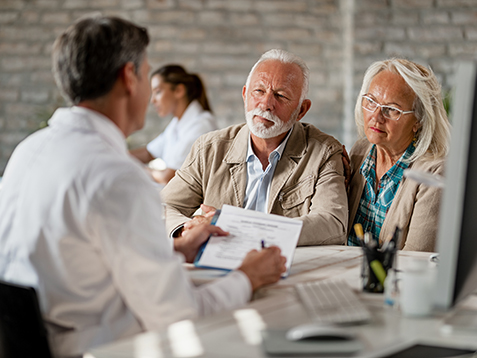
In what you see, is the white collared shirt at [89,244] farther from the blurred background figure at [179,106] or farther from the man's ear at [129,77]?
the blurred background figure at [179,106]

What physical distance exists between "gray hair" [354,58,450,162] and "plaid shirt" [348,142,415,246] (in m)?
0.07

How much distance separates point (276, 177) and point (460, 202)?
130 cm

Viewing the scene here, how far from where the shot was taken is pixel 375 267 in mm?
1342

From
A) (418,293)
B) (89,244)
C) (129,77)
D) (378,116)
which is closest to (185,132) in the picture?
(378,116)

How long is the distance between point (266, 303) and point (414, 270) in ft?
1.09

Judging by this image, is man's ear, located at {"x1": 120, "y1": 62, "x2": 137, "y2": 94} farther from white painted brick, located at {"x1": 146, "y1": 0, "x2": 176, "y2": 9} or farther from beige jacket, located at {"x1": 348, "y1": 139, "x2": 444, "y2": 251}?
white painted brick, located at {"x1": 146, "y1": 0, "x2": 176, "y2": 9}

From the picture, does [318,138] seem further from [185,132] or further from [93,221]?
[185,132]

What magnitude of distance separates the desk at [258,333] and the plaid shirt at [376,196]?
0.93m

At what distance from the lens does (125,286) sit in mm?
1120

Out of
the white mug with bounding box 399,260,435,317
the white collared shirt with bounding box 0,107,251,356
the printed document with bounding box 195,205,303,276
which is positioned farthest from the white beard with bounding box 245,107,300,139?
the white mug with bounding box 399,260,435,317

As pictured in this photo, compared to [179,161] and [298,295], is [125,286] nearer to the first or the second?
[298,295]

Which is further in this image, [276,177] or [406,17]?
[406,17]

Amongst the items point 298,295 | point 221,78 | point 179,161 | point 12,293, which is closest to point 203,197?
point 298,295

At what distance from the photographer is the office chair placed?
1104mm
